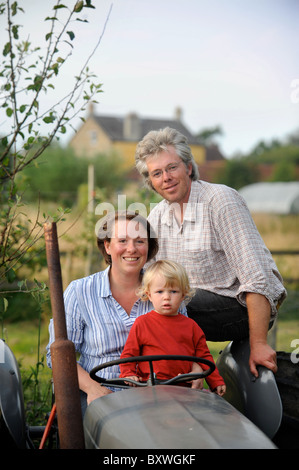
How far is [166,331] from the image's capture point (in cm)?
254

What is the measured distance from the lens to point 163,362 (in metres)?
2.44

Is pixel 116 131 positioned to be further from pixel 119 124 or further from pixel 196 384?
pixel 196 384

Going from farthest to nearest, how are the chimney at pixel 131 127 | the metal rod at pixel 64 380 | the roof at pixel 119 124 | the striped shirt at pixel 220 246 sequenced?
1. the roof at pixel 119 124
2. the chimney at pixel 131 127
3. the striped shirt at pixel 220 246
4. the metal rod at pixel 64 380

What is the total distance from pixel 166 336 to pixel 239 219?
0.75 m

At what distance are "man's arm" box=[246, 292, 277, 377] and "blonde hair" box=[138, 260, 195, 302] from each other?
0.37 meters

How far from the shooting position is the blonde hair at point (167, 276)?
2574 mm

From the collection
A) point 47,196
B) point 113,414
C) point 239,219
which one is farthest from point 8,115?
point 47,196

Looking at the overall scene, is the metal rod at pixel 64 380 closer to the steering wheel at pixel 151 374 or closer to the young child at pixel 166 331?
the steering wheel at pixel 151 374

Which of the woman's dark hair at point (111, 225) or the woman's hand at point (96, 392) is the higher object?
the woman's dark hair at point (111, 225)

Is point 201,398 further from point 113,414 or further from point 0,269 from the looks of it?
point 0,269

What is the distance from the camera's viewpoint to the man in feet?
9.55

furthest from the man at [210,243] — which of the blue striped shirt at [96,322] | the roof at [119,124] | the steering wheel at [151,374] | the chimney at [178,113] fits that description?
the chimney at [178,113]

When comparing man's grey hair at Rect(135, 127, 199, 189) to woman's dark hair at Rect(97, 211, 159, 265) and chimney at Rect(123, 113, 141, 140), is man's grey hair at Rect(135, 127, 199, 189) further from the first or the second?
chimney at Rect(123, 113, 141, 140)

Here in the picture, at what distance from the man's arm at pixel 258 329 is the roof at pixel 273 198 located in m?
22.9
